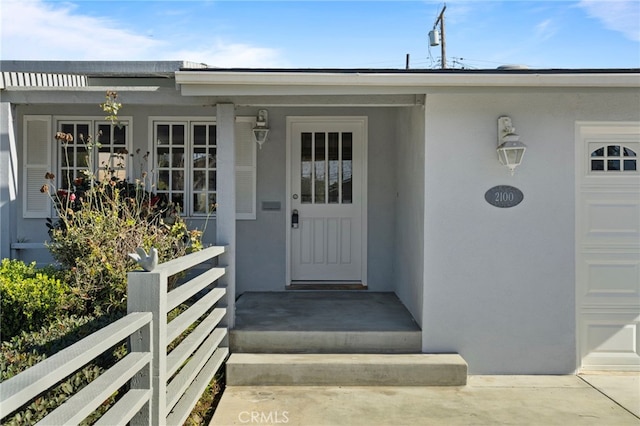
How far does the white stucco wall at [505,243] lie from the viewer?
4945mm

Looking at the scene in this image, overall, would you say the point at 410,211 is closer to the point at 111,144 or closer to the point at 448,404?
the point at 448,404

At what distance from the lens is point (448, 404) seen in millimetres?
4223

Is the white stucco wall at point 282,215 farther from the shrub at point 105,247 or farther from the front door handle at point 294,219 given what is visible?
the shrub at point 105,247

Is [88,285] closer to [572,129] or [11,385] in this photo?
[11,385]

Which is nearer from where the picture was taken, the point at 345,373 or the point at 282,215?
the point at 345,373

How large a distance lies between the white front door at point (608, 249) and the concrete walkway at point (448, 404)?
362 millimetres

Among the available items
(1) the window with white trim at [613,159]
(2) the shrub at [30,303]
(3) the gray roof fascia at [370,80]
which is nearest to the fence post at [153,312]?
(2) the shrub at [30,303]

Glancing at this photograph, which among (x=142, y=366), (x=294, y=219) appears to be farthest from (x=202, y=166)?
(x=142, y=366)

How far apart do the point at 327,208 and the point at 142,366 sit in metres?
4.53

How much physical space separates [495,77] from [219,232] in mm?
2997

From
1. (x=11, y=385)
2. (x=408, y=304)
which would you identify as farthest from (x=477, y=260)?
(x=11, y=385)

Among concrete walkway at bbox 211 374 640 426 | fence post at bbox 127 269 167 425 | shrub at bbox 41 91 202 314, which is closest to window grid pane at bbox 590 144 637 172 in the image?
concrete walkway at bbox 211 374 640 426

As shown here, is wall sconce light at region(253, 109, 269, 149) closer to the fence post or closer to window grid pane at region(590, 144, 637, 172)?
window grid pane at region(590, 144, 637, 172)

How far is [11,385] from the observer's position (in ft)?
5.41
